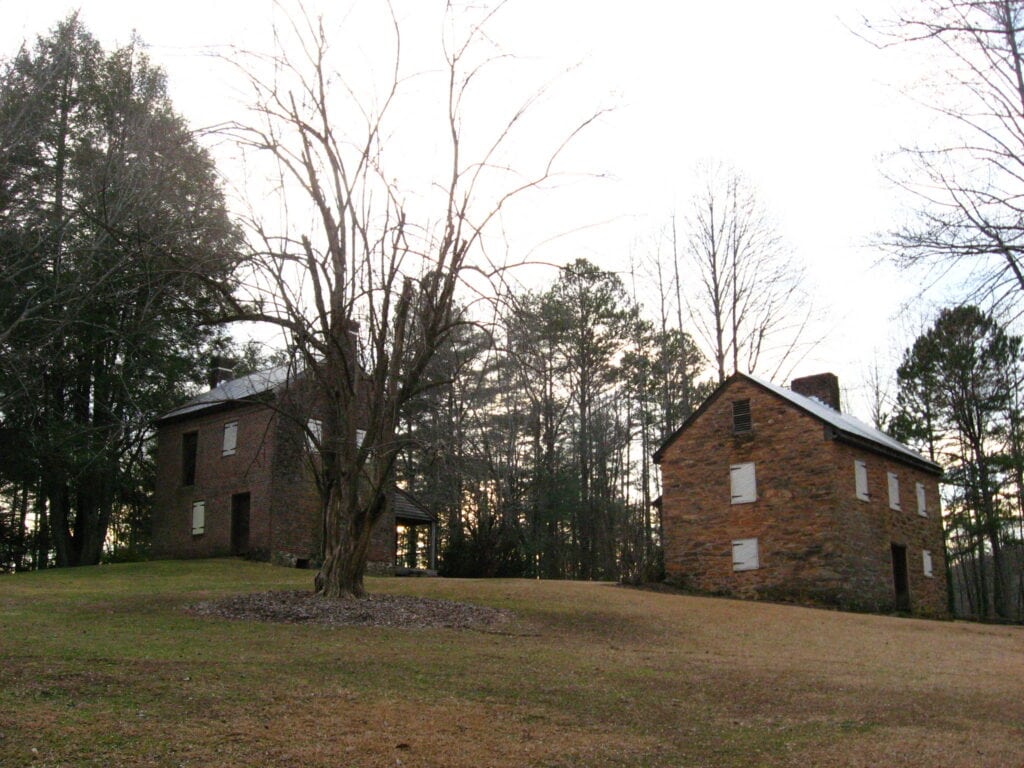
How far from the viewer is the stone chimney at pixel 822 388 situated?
30141 mm

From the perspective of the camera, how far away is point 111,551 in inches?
1491

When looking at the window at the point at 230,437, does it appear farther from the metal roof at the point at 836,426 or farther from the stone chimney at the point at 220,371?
the metal roof at the point at 836,426

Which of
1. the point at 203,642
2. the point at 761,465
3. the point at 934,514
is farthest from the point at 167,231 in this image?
the point at 934,514

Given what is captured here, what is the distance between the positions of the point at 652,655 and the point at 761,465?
46.3 ft

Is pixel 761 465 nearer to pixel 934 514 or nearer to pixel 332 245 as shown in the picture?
pixel 934 514

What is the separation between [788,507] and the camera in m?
24.7

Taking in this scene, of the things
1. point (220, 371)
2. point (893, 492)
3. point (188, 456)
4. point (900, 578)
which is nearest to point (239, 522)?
point (188, 456)

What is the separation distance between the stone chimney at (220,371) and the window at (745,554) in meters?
18.2

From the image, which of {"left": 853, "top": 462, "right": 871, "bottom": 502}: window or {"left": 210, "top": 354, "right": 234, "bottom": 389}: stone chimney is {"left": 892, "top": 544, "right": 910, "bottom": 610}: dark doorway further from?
{"left": 210, "top": 354, "right": 234, "bottom": 389}: stone chimney

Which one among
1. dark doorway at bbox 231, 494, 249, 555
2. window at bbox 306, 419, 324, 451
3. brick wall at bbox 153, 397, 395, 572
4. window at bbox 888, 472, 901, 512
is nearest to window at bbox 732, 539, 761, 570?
window at bbox 888, 472, 901, 512

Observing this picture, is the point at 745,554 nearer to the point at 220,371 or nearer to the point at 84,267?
the point at 84,267

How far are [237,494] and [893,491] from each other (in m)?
19.0

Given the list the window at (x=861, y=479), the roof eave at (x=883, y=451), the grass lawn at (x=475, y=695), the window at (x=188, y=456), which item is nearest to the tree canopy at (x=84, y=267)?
the window at (x=188, y=456)

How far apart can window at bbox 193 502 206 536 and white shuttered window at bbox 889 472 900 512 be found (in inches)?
791
